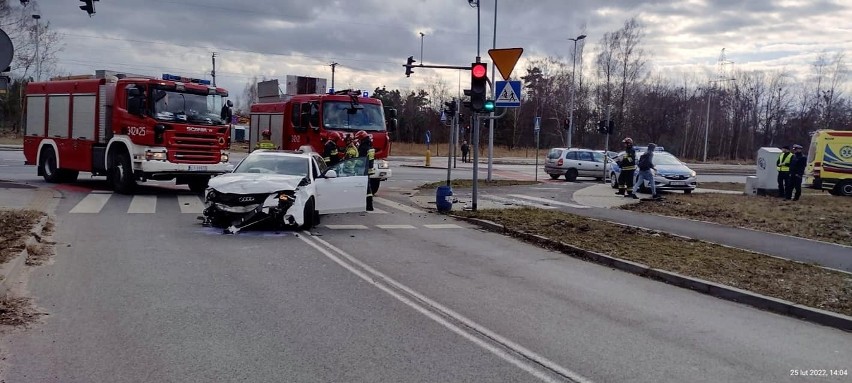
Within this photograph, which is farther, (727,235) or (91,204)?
(91,204)

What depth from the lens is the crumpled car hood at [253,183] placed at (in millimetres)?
12250

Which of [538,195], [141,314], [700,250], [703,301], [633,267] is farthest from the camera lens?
[538,195]

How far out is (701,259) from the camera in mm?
10945

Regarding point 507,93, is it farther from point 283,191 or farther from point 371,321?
point 371,321

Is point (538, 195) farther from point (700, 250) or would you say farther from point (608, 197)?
point (700, 250)

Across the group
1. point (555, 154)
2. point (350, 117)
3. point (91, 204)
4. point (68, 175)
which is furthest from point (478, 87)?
point (555, 154)

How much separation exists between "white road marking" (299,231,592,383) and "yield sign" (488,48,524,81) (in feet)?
22.6

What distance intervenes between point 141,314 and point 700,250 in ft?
29.2

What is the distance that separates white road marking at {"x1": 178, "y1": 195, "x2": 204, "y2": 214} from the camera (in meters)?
15.5

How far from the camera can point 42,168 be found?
21312 mm

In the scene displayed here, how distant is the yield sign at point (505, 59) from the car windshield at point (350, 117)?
6.13 meters

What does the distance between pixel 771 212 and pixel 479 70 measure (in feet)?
27.8

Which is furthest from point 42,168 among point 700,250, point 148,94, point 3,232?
point 700,250

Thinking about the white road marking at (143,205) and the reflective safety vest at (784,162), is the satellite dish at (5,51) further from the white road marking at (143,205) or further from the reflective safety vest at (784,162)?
the reflective safety vest at (784,162)
